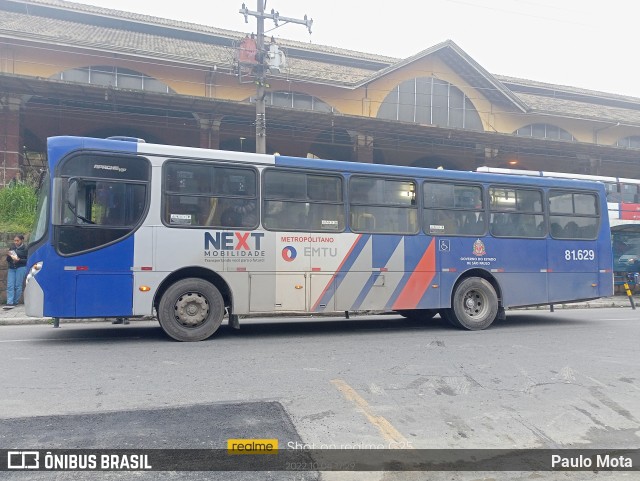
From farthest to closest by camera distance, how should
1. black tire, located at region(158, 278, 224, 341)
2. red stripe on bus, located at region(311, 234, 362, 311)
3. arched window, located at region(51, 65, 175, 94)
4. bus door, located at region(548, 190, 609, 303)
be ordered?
1. arched window, located at region(51, 65, 175, 94)
2. bus door, located at region(548, 190, 609, 303)
3. red stripe on bus, located at region(311, 234, 362, 311)
4. black tire, located at region(158, 278, 224, 341)

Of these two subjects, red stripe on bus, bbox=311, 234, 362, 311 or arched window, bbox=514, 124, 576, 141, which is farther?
arched window, bbox=514, 124, 576, 141

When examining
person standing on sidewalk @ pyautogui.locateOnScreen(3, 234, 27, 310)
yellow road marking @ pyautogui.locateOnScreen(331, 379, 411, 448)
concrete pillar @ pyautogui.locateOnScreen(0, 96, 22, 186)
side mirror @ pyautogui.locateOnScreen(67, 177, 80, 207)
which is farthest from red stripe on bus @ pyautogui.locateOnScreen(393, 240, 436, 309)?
concrete pillar @ pyautogui.locateOnScreen(0, 96, 22, 186)

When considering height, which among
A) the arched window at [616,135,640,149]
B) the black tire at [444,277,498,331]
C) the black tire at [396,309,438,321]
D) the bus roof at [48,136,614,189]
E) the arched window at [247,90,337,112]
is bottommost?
the black tire at [396,309,438,321]

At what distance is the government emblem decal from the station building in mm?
8727

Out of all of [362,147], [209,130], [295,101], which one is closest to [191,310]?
[209,130]

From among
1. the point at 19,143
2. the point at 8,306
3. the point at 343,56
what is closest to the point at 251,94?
the point at 343,56

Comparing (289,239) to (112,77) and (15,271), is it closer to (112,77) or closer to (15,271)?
(15,271)

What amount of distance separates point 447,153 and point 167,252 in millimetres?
19404

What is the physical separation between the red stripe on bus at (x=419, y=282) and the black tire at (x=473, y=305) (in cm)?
72

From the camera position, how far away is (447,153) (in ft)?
81.6

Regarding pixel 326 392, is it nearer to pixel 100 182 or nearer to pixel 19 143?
pixel 100 182

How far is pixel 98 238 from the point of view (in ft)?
25.3

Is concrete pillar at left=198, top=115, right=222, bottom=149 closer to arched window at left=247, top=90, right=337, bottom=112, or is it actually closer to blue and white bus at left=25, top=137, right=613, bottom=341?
arched window at left=247, top=90, right=337, bottom=112

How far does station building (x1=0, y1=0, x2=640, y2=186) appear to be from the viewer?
Result: 1880cm
